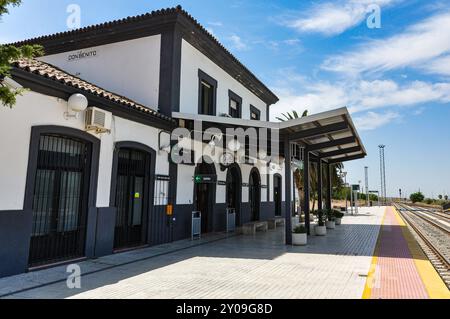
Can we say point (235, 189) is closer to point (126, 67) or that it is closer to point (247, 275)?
point (126, 67)

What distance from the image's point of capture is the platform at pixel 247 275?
523cm

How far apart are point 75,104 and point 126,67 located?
198 inches

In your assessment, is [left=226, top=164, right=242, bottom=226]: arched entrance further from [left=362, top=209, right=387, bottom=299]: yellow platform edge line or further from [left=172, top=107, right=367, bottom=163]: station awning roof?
[left=362, top=209, right=387, bottom=299]: yellow platform edge line

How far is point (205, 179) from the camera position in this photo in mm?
11508

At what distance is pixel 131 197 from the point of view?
30.7ft

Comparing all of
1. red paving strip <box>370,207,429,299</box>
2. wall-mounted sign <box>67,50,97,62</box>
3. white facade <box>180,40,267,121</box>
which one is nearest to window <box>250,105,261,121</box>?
white facade <box>180,40,267,121</box>

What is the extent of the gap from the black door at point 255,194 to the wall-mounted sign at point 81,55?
377 inches

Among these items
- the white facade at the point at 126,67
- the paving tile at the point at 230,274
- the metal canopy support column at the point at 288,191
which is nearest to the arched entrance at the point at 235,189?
the metal canopy support column at the point at 288,191

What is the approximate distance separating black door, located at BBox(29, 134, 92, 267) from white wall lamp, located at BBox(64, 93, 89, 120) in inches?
22.2

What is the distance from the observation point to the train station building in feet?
21.0

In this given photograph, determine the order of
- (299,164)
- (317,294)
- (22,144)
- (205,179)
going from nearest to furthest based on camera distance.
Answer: (317,294) → (22,144) → (205,179) → (299,164)

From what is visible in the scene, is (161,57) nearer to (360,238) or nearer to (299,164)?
(299,164)
